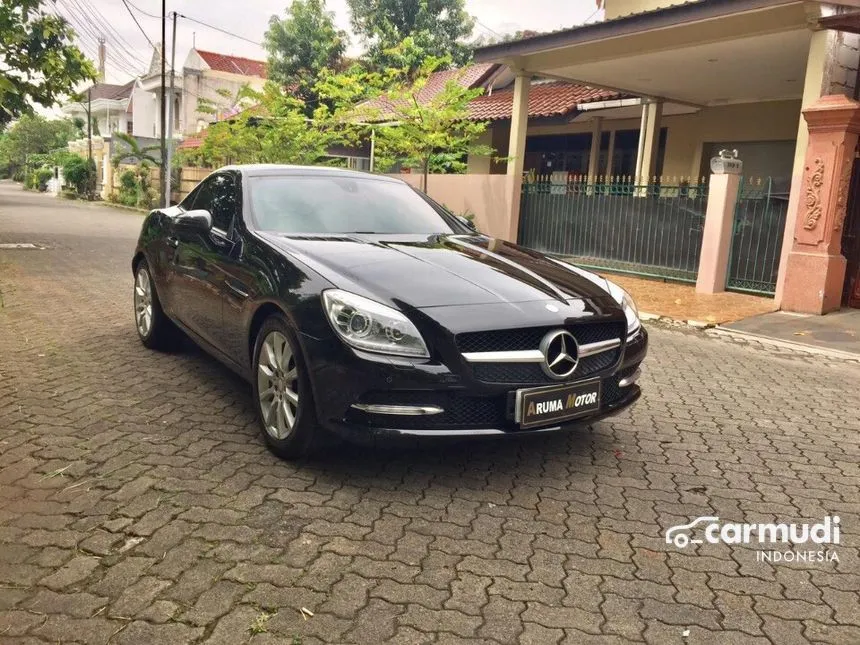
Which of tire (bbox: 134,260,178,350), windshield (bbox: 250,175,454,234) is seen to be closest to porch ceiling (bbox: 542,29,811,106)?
windshield (bbox: 250,175,454,234)

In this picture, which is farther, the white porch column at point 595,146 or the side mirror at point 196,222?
the white porch column at point 595,146

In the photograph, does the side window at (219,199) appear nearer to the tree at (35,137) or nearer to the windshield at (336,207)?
the windshield at (336,207)

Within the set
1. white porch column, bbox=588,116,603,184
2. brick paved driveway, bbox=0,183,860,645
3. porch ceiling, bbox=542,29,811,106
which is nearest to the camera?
brick paved driveway, bbox=0,183,860,645

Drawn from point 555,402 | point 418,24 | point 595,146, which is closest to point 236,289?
point 555,402

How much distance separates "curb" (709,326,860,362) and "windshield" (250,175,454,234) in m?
4.74

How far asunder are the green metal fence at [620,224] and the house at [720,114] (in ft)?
0.12

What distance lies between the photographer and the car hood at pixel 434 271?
3.43 metres

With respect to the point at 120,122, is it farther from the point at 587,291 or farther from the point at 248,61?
the point at 587,291

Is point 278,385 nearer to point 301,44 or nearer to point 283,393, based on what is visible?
point 283,393

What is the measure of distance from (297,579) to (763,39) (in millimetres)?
10440

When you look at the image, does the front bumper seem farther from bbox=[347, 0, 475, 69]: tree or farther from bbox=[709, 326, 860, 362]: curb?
bbox=[347, 0, 475, 69]: tree

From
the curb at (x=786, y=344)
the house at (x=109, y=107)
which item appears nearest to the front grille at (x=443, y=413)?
the curb at (x=786, y=344)

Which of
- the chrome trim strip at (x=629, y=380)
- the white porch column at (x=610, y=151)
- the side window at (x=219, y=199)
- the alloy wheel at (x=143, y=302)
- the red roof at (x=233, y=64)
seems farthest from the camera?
the red roof at (x=233, y=64)

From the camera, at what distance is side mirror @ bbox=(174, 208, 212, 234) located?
449 cm
